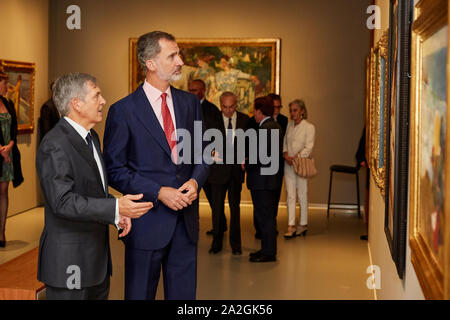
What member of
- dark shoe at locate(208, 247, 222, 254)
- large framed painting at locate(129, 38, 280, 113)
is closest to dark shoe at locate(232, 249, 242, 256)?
dark shoe at locate(208, 247, 222, 254)

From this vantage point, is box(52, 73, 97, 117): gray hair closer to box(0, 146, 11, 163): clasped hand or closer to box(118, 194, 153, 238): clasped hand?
box(118, 194, 153, 238): clasped hand

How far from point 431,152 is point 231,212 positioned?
6027 mm

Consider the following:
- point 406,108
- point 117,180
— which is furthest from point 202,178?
point 406,108

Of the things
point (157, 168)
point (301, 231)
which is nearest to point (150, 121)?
point (157, 168)

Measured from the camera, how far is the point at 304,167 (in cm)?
886

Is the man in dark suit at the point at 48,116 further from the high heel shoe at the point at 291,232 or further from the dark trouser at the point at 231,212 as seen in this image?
the high heel shoe at the point at 291,232

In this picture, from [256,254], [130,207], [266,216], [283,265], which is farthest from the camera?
[256,254]

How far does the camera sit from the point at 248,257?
7.95 metres

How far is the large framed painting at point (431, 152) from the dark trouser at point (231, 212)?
5.47 m

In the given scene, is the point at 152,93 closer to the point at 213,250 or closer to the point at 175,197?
the point at 175,197

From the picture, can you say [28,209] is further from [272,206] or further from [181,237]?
[181,237]

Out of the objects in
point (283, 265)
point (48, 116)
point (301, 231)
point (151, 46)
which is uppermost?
point (151, 46)

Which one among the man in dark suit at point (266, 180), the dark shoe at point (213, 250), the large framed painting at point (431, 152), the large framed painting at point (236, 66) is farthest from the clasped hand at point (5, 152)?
the large framed painting at point (431, 152)

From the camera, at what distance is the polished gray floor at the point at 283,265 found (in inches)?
249
